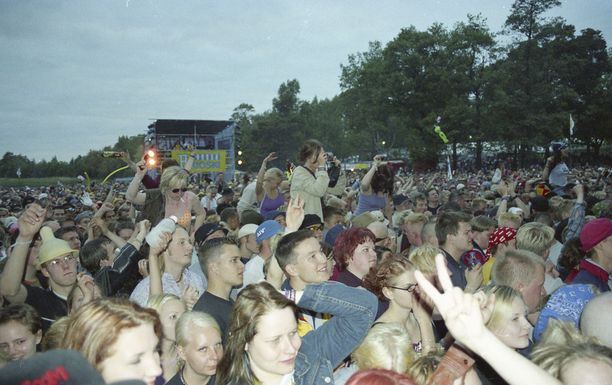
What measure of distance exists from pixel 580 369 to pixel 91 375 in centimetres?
215

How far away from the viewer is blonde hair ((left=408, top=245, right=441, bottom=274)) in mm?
3959

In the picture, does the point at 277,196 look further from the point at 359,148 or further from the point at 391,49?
the point at 359,148

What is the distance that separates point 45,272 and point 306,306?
299cm

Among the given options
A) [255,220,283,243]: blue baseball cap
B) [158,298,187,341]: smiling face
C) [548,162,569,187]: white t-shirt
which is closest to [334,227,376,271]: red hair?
[255,220,283,243]: blue baseball cap

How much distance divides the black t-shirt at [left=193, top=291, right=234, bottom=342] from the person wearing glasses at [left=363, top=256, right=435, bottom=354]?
1.17m

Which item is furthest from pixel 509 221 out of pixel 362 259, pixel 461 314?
pixel 461 314

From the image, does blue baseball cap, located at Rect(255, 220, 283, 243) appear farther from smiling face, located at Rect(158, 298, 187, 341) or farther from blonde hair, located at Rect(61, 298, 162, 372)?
blonde hair, located at Rect(61, 298, 162, 372)

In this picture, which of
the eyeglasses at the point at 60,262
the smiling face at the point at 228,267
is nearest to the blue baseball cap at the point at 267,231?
the smiling face at the point at 228,267

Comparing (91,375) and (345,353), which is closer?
(91,375)

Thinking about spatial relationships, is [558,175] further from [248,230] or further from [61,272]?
[61,272]

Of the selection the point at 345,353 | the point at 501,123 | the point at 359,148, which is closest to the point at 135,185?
the point at 345,353

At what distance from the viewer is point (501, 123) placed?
1651 inches

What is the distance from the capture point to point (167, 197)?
20.6ft

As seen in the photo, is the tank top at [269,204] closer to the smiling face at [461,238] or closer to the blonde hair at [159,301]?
the smiling face at [461,238]
